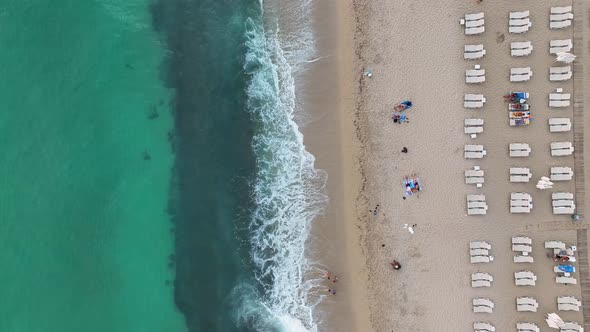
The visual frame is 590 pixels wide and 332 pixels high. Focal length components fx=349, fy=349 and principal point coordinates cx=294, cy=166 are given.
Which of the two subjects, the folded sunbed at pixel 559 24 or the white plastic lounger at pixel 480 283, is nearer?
the folded sunbed at pixel 559 24

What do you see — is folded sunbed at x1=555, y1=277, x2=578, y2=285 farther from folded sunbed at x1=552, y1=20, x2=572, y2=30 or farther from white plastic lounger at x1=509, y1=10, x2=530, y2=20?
white plastic lounger at x1=509, y1=10, x2=530, y2=20

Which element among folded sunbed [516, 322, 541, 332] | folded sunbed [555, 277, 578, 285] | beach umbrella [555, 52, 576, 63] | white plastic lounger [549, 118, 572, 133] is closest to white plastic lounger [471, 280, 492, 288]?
folded sunbed [516, 322, 541, 332]

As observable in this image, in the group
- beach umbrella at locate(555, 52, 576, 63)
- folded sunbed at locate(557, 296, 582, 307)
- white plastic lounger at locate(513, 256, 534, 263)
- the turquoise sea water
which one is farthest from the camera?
the turquoise sea water

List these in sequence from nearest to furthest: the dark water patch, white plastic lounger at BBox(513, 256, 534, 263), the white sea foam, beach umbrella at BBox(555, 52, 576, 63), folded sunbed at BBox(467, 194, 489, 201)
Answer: beach umbrella at BBox(555, 52, 576, 63)
white plastic lounger at BBox(513, 256, 534, 263)
folded sunbed at BBox(467, 194, 489, 201)
the white sea foam
the dark water patch

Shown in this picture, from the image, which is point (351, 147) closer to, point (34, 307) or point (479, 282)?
point (479, 282)

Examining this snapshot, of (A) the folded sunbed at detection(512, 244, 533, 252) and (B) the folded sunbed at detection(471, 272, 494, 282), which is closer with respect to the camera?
(A) the folded sunbed at detection(512, 244, 533, 252)

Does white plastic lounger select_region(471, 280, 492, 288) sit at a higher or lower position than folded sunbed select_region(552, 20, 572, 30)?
lower

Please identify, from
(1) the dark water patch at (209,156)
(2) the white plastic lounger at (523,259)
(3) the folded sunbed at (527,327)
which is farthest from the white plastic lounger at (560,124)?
(1) the dark water patch at (209,156)

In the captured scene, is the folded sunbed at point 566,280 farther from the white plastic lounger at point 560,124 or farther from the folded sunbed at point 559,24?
the folded sunbed at point 559,24
